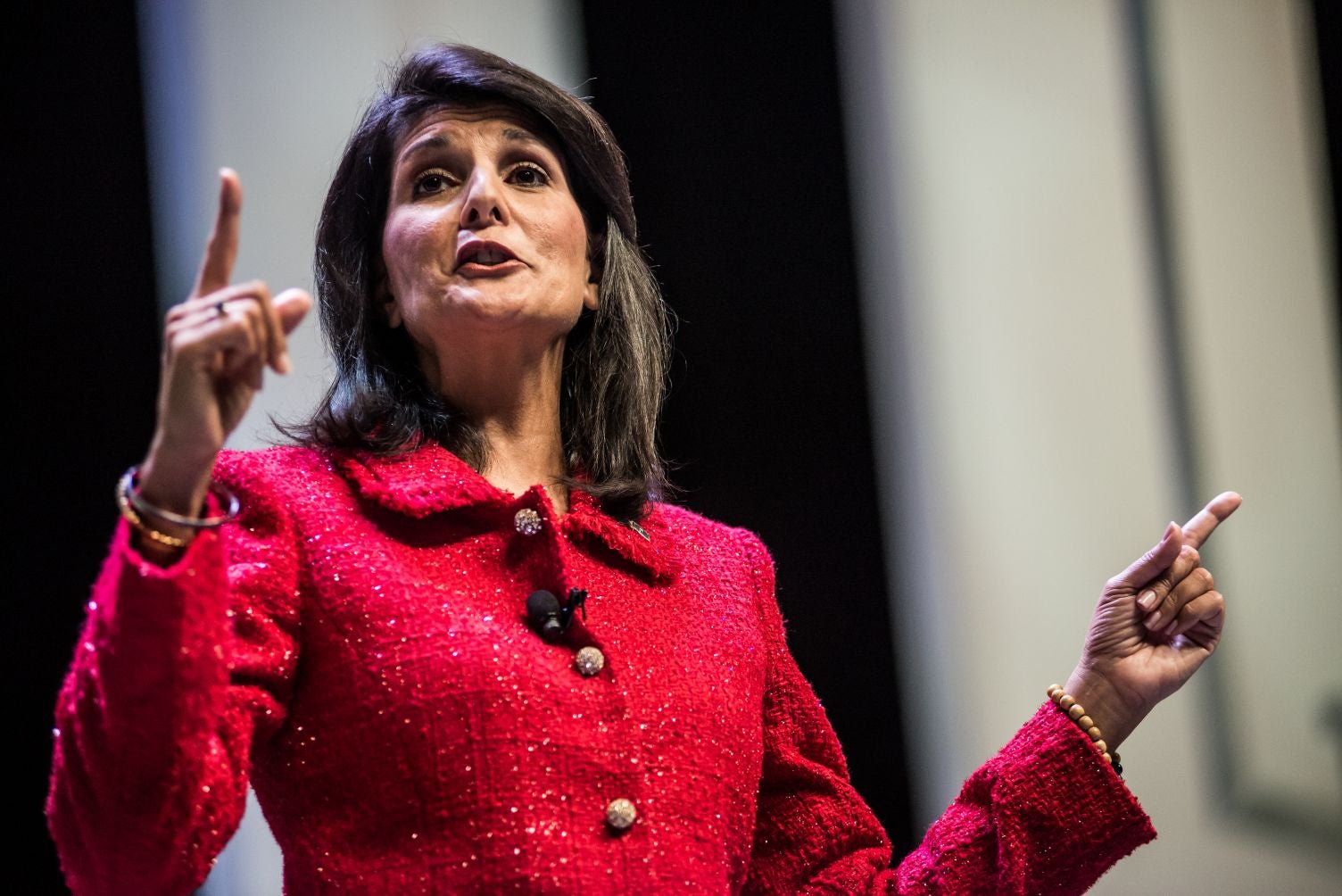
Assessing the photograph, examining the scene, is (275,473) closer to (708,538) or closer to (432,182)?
(432,182)

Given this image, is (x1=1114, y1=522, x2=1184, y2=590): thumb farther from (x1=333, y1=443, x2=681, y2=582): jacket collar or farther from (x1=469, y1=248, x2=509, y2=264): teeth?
A: (x1=469, y1=248, x2=509, y2=264): teeth

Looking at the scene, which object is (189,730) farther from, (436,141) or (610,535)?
(436,141)

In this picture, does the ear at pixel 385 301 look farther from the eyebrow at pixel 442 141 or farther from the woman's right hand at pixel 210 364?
the woman's right hand at pixel 210 364

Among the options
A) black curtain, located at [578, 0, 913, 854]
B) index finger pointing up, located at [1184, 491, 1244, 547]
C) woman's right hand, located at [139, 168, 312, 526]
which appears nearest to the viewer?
woman's right hand, located at [139, 168, 312, 526]

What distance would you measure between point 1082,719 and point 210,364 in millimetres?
988

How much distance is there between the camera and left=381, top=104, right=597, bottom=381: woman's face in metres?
1.63

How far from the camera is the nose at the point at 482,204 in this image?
5.35 ft

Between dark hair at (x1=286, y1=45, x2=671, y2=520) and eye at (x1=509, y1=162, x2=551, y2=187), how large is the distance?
0.17ft

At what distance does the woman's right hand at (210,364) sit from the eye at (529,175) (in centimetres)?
62

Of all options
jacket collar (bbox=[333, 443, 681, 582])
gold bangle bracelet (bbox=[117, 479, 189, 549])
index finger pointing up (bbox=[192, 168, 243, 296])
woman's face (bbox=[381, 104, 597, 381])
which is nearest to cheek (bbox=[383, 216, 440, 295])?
woman's face (bbox=[381, 104, 597, 381])

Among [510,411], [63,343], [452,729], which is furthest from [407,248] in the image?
[63,343]

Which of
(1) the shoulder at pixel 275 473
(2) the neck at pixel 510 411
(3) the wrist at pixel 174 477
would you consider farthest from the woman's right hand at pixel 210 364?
(2) the neck at pixel 510 411

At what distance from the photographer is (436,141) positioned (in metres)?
1.71

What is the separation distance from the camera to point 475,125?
1729 millimetres
